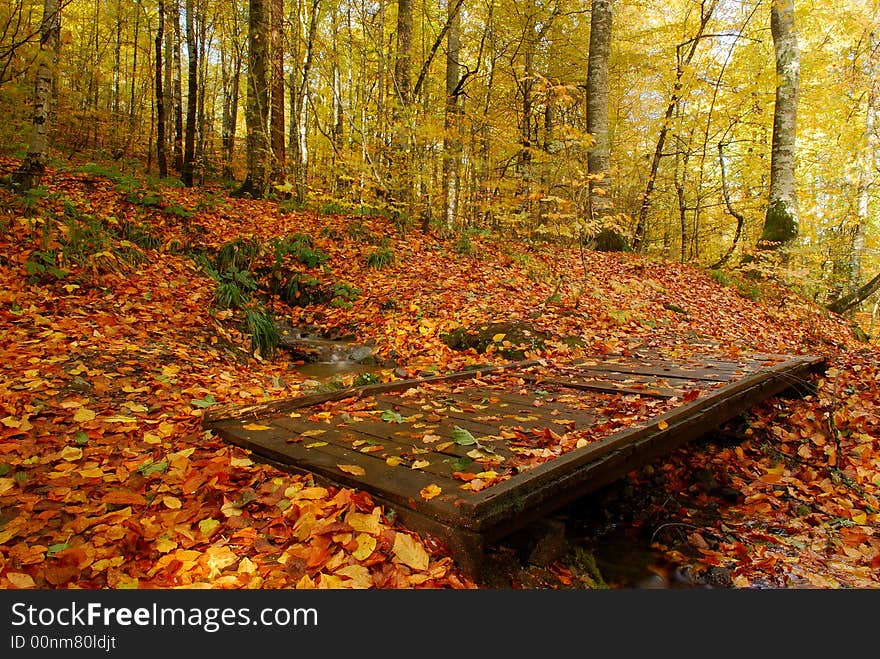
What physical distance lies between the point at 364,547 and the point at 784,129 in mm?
13364

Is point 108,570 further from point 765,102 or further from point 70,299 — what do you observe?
point 765,102

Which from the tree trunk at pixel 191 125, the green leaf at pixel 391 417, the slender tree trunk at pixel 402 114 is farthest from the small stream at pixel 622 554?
the tree trunk at pixel 191 125

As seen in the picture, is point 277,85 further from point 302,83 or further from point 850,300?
point 850,300

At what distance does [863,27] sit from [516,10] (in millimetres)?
8596

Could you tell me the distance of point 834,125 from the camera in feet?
49.1

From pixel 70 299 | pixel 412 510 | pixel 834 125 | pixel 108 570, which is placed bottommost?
pixel 108 570

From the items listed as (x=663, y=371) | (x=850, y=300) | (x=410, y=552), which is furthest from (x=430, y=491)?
(x=850, y=300)

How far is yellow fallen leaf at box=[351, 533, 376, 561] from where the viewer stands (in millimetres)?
2004

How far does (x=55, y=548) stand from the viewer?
6.98ft

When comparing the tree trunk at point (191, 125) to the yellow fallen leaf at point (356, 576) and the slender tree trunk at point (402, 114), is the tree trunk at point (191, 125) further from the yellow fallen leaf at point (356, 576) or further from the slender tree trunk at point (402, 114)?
the yellow fallen leaf at point (356, 576)

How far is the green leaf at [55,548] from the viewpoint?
2107mm

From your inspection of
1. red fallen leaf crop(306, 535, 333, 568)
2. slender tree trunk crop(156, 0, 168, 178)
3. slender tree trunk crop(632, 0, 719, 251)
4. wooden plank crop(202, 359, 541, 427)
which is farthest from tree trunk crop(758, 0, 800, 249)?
slender tree trunk crop(156, 0, 168, 178)

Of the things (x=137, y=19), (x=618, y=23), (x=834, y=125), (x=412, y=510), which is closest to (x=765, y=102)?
(x=834, y=125)

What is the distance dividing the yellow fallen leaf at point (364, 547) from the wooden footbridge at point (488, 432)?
6.8 inches
